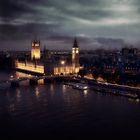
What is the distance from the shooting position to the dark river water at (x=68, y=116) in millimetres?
6980

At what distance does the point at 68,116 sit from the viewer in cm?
816

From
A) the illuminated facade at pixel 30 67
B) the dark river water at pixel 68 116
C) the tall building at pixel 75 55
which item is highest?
the tall building at pixel 75 55

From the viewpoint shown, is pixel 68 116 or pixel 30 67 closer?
pixel 68 116

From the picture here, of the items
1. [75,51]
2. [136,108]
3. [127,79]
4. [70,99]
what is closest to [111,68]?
[75,51]

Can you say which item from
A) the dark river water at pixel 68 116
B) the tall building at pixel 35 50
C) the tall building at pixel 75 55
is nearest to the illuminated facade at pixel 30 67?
the tall building at pixel 35 50

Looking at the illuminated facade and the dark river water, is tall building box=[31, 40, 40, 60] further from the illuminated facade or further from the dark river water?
the dark river water

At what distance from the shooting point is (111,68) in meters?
19.5

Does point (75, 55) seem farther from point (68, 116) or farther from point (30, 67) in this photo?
point (68, 116)

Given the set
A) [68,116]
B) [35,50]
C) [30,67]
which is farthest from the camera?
[35,50]

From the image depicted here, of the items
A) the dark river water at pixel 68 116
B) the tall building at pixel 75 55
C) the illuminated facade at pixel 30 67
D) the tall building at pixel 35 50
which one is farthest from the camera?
the tall building at pixel 35 50

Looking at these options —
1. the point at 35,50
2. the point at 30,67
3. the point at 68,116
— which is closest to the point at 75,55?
→ the point at 30,67

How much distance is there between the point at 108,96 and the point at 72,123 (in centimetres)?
394

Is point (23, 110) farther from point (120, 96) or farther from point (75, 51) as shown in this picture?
point (75, 51)

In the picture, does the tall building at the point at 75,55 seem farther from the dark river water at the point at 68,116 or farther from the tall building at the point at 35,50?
the dark river water at the point at 68,116
